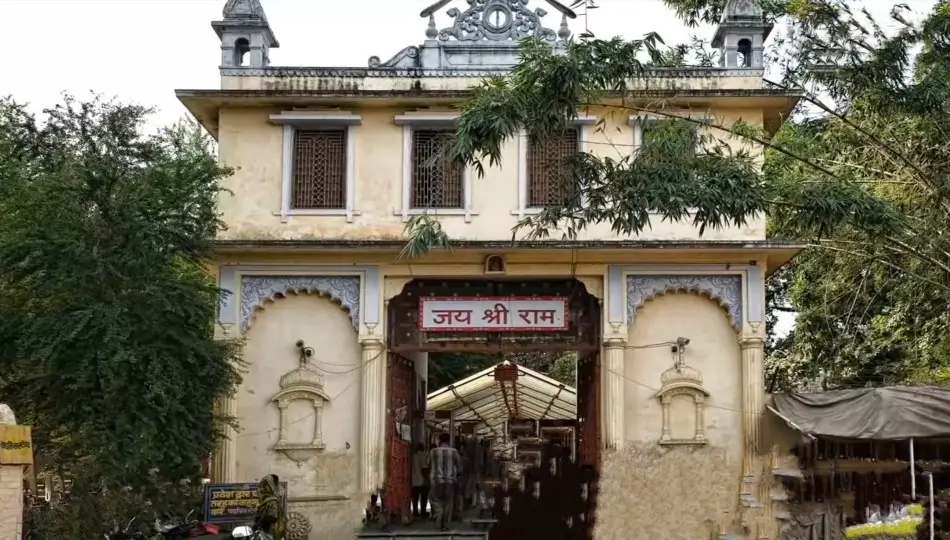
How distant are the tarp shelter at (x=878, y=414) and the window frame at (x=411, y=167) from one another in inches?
213

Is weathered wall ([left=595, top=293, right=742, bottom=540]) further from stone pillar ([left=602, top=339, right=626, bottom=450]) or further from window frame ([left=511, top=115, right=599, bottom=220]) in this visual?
window frame ([left=511, top=115, right=599, bottom=220])

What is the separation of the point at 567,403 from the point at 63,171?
12.7 meters

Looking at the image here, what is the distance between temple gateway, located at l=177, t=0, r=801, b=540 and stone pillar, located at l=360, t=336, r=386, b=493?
1.3 inches

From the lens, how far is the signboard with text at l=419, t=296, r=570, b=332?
19344 millimetres

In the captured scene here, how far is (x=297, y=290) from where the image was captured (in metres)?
19.3

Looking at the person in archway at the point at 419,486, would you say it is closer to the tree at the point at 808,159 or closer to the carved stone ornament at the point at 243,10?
the tree at the point at 808,159

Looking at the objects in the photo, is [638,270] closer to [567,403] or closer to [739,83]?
[739,83]

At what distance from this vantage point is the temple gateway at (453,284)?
1872cm

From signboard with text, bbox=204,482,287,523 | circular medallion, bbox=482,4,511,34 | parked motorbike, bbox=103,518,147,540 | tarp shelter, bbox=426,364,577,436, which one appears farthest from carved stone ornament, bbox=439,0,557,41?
parked motorbike, bbox=103,518,147,540

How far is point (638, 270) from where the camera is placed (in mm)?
19125

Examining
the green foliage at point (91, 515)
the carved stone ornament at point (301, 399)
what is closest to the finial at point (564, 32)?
the carved stone ornament at point (301, 399)

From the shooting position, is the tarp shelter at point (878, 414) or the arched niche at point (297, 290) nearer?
the tarp shelter at point (878, 414)

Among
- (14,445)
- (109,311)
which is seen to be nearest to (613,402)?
(109,311)

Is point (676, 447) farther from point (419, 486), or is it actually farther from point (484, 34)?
point (484, 34)
